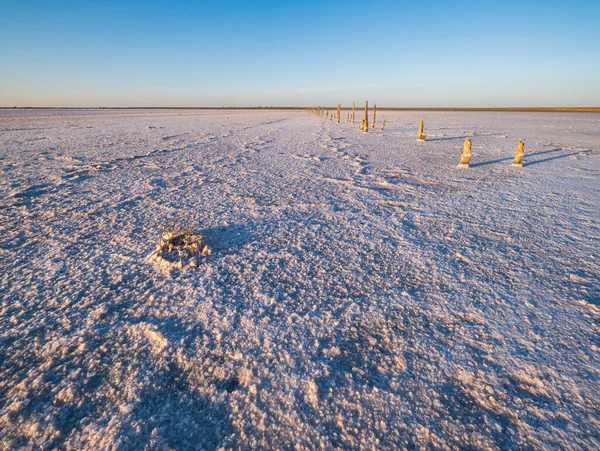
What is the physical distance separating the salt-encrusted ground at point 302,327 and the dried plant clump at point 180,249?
0.15 m

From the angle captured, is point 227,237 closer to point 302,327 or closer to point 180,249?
point 180,249

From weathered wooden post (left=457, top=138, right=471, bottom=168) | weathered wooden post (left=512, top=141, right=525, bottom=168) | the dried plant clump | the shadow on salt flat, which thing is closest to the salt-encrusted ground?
the shadow on salt flat

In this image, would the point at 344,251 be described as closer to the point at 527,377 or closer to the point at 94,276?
the point at 527,377

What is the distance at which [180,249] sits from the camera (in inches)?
98.9

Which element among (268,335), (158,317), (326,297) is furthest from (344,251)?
(158,317)

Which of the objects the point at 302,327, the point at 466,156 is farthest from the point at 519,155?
the point at 302,327

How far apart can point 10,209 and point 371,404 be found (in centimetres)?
456

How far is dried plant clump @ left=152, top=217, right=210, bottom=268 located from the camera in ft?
7.73

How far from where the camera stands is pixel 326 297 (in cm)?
198

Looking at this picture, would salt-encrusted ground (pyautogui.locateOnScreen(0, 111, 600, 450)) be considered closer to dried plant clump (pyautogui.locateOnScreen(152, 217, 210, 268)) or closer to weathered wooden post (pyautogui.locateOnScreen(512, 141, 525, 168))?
dried plant clump (pyautogui.locateOnScreen(152, 217, 210, 268))

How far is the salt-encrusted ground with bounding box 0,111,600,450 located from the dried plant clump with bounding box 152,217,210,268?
147mm

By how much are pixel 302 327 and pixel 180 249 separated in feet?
4.54

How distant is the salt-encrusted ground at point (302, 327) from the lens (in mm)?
1190

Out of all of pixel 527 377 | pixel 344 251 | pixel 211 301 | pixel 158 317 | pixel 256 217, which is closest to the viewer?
pixel 527 377
